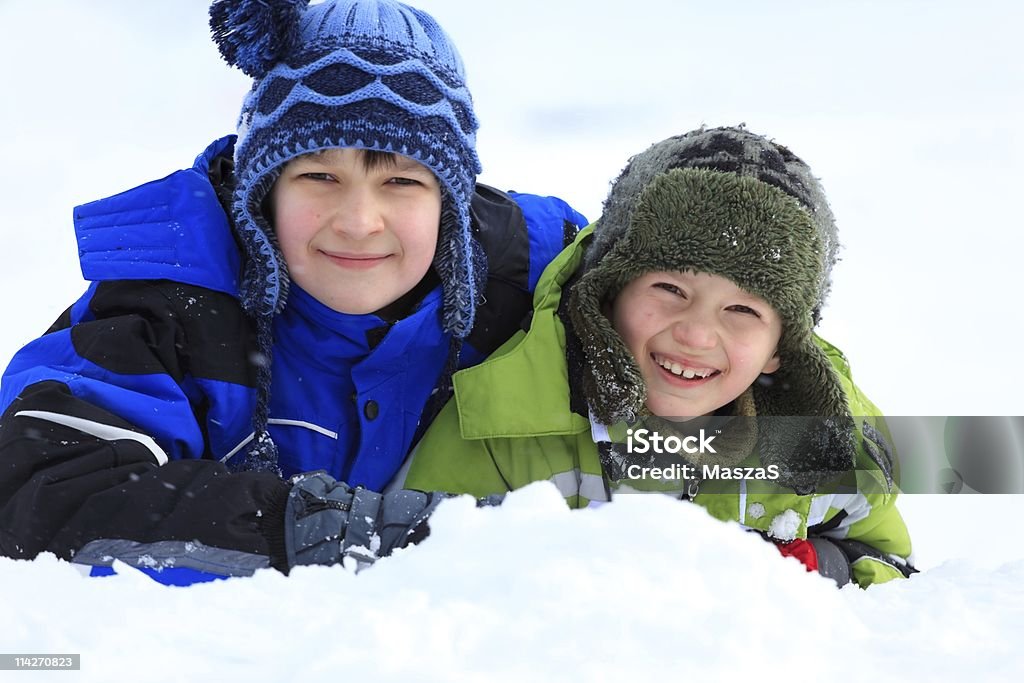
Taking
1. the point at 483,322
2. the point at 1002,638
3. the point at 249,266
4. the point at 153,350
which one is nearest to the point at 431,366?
the point at 483,322

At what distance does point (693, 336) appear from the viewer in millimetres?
1851

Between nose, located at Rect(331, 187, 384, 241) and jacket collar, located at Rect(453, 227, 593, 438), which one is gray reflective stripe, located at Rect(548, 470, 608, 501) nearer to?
jacket collar, located at Rect(453, 227, 593, 438)

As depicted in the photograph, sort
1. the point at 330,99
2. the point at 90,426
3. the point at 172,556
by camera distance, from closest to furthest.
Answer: the point at 172,556
the point at 90,426
the point at 330,99

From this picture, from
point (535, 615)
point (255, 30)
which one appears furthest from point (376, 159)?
point (535, 615)

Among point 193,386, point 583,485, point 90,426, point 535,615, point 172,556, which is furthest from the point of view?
point 583,485

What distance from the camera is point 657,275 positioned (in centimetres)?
188

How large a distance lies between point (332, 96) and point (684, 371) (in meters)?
0.89

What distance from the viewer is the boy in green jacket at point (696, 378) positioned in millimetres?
1830

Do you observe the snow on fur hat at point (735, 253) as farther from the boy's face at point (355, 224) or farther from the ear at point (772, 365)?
the boy's face at point (355, 224)

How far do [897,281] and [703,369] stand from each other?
2933 mm

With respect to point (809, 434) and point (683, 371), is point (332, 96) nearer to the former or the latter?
point (683, 371)

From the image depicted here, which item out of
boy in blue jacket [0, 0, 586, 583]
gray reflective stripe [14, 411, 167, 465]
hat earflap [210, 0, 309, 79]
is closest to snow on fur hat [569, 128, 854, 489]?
boy in blue jacket [0, 0, 586, 583]

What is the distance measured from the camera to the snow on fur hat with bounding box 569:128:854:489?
1803 millimetres

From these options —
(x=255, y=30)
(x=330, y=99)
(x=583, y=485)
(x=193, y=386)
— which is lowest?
(x=583, y=485)
